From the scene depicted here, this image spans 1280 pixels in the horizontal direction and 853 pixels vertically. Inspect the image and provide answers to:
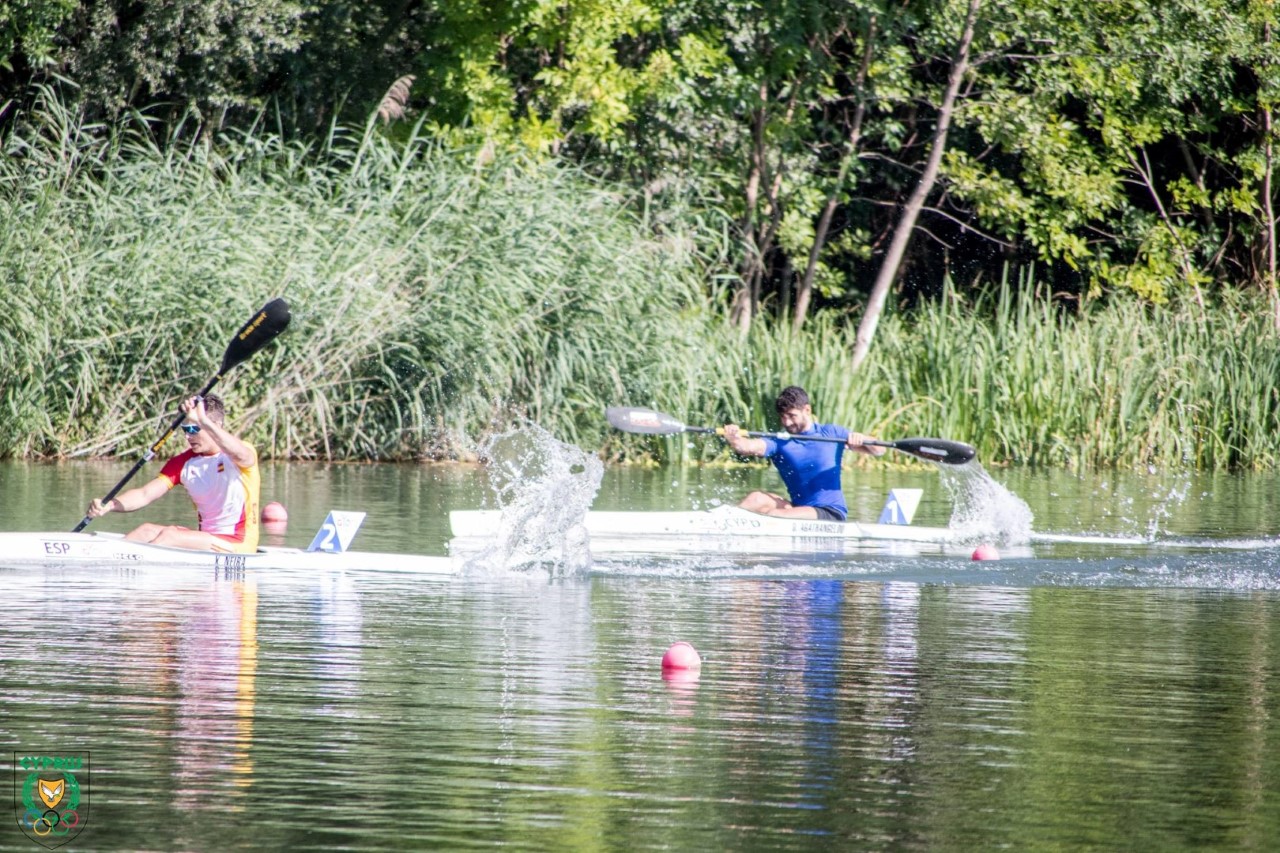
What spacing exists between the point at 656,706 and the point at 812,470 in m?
8.42

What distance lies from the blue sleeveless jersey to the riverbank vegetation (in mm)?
6821

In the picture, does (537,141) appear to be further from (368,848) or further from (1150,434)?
(368,848)

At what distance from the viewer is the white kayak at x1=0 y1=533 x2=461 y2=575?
38.7 feet

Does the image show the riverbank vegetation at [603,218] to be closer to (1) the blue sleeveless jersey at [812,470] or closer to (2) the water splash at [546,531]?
(1) the blue sleeveless jersey at [812,470]

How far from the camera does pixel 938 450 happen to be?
16438mm

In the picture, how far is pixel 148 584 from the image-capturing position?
1148 centimetres

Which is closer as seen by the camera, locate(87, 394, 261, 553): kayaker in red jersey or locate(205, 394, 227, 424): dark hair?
locate(205, 394, 227, 424): dark hair

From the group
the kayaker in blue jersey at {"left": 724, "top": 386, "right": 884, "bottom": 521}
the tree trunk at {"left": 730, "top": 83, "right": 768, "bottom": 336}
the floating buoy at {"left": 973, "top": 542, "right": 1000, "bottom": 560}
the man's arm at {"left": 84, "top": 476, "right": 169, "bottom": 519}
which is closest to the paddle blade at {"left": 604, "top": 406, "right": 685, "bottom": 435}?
the kayaker in blue jersey at {"left": 724, "top": 386, "right": 884, "bottom": 521}

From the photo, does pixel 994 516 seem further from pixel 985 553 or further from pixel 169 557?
pixel 169 557

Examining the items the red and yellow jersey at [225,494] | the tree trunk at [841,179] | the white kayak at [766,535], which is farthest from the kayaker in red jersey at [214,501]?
the tree trunk at [841,179]

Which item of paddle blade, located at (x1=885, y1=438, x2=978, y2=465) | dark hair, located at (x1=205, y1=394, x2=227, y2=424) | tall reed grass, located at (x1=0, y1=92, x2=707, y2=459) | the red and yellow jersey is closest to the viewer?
dark hair, located at (x1=205, y1=394, x2=227, y2=424)

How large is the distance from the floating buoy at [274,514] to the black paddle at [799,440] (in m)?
2.89

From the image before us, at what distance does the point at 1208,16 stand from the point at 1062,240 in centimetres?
407

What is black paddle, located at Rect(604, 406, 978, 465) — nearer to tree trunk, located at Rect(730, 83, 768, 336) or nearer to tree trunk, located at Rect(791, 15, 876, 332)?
tree trunk, located at Rect(730, 83, 768, 336)
